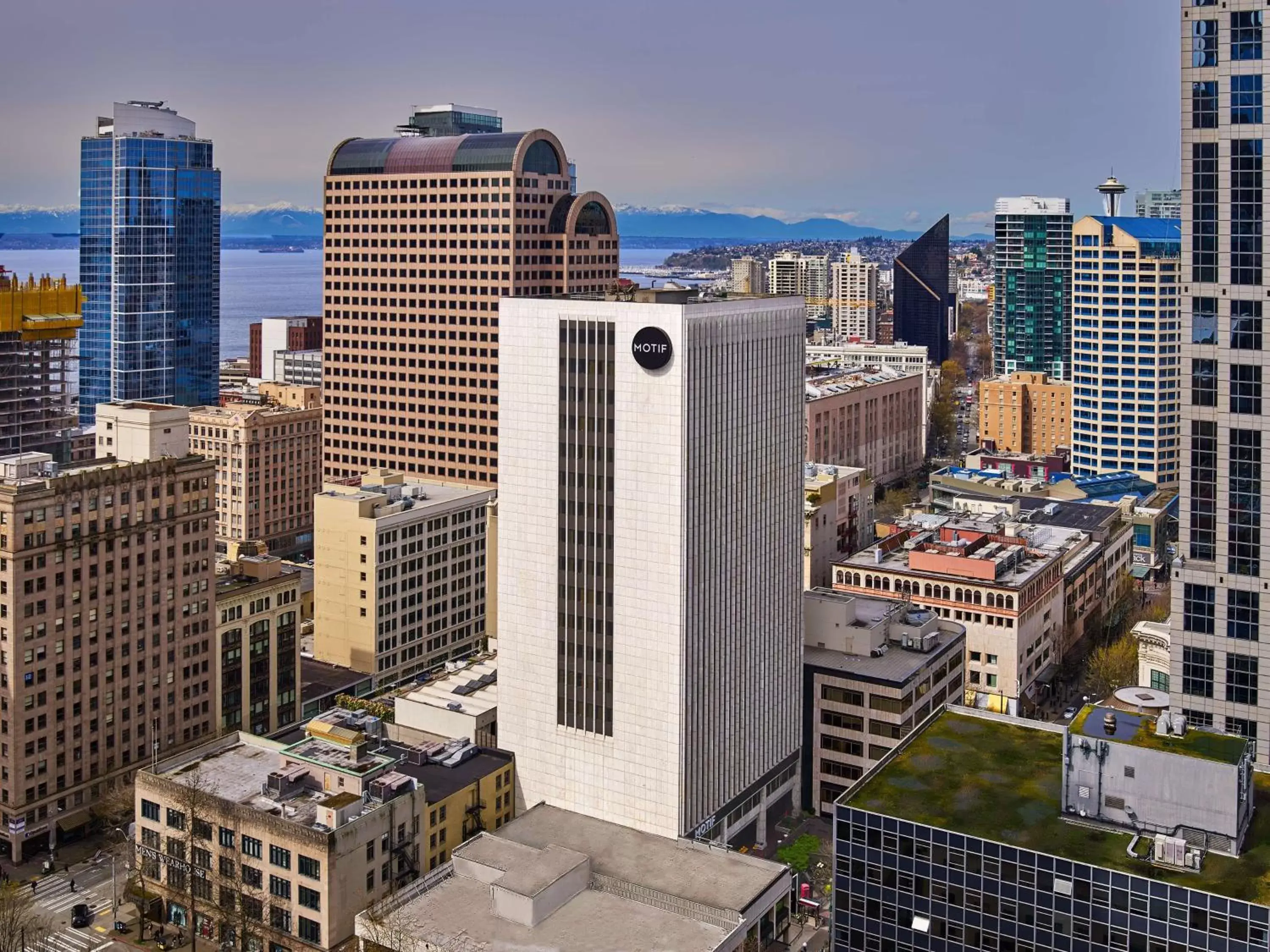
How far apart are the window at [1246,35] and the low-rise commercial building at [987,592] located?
55196mm

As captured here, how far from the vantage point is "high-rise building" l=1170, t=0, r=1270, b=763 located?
79.3 metres

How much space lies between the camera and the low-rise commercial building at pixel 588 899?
2854 inches

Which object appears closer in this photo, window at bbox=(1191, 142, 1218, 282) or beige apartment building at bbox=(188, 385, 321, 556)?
window at bbox=(1191, 142, 1218, 282)

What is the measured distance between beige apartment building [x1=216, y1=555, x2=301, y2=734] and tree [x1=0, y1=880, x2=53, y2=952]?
26701 mm

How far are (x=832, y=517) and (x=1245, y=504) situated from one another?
82.6 m

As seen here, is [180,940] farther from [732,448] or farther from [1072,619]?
[1072,619]

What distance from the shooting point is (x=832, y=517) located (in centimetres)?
16138

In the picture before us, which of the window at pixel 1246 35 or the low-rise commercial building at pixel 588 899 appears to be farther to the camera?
the window at pixel 1246 35

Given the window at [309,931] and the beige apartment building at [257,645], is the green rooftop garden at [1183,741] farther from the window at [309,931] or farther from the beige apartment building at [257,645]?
the beige apartment building at [257,645]

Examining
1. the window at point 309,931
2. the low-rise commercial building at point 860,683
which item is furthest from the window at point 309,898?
the low-rise commercial building at point 860,683

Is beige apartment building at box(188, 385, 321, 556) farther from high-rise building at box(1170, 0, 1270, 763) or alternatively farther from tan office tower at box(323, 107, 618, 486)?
high-rise building at box(1170, 0, 1270, 763)

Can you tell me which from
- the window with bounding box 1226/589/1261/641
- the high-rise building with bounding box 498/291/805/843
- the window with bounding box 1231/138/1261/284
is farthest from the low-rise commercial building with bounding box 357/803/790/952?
the window with bounding box 1231/138/1261/284

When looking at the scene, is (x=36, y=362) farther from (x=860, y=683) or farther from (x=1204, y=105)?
(x=1204, y=105)

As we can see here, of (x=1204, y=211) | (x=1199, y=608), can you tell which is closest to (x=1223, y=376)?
(x=1204, y=211)
